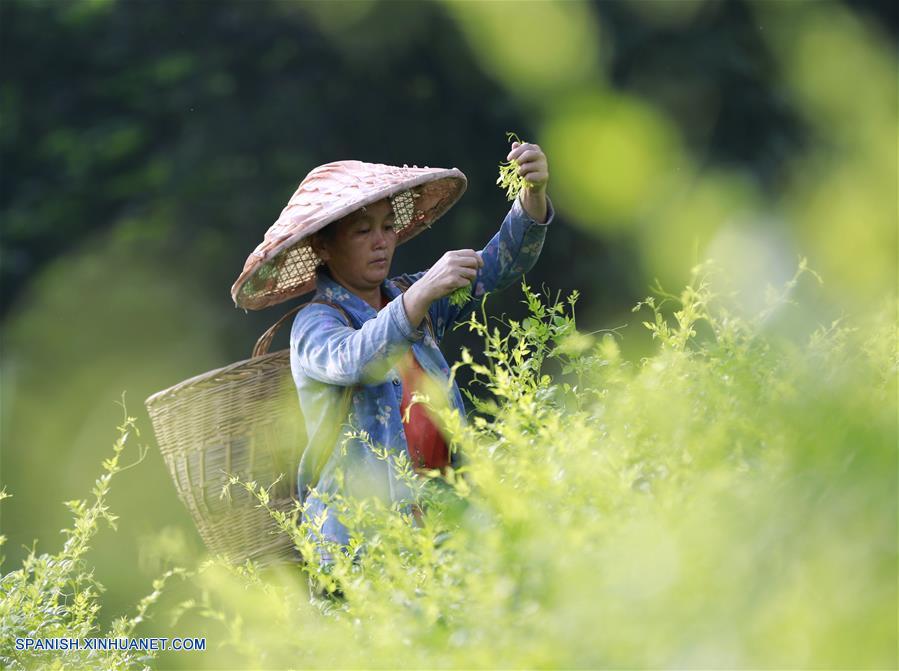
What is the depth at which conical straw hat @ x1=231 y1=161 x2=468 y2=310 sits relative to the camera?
263 centimetres

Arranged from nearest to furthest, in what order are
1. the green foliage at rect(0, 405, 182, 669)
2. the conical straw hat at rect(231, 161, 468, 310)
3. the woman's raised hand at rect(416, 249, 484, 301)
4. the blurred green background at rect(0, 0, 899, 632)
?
the green foliage at rect(0, 405, 182, 669) → the woman's raised hand at rect(416, 249, 484, 301) → the conical straw hat at rect(231, 161, 468, 310) → the blurred green background at rect(0, 0, 899, 632)

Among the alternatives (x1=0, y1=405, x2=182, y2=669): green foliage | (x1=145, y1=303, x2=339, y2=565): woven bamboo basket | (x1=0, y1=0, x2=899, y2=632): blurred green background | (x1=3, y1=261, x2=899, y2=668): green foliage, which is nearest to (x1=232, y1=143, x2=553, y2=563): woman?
(x1=145, y1=303, x2=339, y2=565): woven bamboo basket

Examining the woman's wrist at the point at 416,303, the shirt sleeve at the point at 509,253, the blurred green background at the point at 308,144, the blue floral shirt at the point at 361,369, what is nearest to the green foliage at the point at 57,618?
the blue floral shirt at the point at 361,369

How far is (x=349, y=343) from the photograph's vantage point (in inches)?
97.3

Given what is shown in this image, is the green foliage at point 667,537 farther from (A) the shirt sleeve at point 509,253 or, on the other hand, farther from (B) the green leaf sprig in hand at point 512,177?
(A) the shirt sleeve at point 509,253

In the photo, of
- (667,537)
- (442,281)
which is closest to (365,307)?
(442,281)

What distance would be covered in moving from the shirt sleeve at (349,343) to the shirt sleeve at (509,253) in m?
0.31

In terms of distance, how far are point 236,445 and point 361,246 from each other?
0.51 m

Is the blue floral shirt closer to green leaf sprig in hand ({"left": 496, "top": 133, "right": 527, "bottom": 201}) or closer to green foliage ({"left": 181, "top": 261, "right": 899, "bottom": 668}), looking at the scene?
green leaf sprig in hand ({"left": 496, "top": 133, "right": 527, "bottom": 201})

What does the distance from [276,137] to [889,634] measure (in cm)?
655

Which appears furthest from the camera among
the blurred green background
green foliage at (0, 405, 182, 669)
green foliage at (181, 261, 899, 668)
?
the blurred green background

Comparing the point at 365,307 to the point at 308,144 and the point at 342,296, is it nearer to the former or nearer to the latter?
the point at 342,296

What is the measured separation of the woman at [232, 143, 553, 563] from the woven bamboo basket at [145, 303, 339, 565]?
4.8 inches

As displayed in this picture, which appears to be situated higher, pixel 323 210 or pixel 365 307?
pixel 323 210
